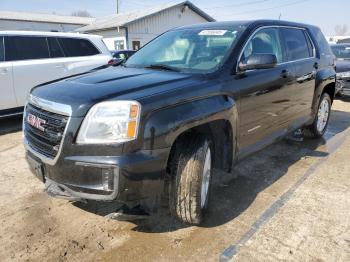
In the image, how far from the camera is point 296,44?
15.1 feet

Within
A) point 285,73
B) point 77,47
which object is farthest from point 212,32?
point 77,47

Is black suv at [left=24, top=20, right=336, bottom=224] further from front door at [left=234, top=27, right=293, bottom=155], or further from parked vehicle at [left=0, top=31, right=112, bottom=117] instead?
parked vehicle at [left=0, top=31, right=112, bottom=117]

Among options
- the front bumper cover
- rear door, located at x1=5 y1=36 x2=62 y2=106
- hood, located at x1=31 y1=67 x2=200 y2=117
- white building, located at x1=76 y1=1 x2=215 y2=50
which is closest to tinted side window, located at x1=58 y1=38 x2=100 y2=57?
rear door, located at x1=5 y1=36 x2=62 y2=106

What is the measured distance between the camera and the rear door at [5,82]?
6.18 m

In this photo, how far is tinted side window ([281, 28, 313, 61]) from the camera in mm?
4363

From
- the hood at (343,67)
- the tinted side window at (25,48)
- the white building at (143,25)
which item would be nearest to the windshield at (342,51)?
the hood at (343,67)

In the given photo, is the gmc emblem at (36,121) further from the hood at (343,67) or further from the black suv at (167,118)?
the hood at (343,67)

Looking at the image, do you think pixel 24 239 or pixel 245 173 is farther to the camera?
pixel 245 173

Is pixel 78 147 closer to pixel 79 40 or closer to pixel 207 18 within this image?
pixel 79 40

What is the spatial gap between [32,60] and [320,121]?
539 cm

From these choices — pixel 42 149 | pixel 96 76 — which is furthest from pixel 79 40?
pixel 42 149

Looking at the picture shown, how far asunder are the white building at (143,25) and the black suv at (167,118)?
2296 cm

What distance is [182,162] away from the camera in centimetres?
271

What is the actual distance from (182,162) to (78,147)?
0.82m
